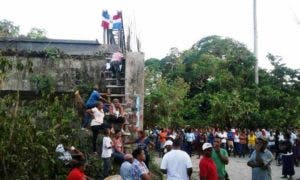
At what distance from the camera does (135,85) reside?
1844 centimetres

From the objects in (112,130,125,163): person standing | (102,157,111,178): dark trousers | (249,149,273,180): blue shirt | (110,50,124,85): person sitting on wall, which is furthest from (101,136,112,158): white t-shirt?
(110,50,124,85): person sitting on wall

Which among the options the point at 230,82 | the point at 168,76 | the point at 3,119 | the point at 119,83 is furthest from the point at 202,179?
the point at 168,76

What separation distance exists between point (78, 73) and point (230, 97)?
14226mm

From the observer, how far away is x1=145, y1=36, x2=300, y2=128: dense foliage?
3047cm

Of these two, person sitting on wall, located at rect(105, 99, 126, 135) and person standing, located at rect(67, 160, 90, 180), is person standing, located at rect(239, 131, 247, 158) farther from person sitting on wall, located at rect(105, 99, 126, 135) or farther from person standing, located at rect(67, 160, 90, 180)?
person standing, located at rect(67, 160, 90, 180)

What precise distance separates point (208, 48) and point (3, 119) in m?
36.1

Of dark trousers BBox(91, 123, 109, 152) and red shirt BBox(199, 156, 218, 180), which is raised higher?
dark trousers BBox(91, 123, 109, 152)

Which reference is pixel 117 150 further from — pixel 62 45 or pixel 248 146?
pixel 248 146

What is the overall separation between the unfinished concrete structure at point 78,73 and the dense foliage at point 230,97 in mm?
11481

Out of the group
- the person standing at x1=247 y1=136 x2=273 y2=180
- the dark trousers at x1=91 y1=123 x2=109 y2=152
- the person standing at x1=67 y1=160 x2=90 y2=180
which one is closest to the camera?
the person standing at x1=67 y1=160 x2=90 y2=180

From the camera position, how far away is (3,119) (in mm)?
12688

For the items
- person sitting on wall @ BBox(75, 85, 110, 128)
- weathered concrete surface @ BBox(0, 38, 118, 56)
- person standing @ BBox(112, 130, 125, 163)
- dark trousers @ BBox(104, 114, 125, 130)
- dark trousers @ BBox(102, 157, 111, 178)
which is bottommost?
dark trousers @ BBox(102, 157, 111, 178)

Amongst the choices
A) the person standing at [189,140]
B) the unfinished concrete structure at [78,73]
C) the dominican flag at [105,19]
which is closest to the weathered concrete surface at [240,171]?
the person standing at [189,140]

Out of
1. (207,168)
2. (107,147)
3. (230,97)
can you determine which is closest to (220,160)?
(207,168)
